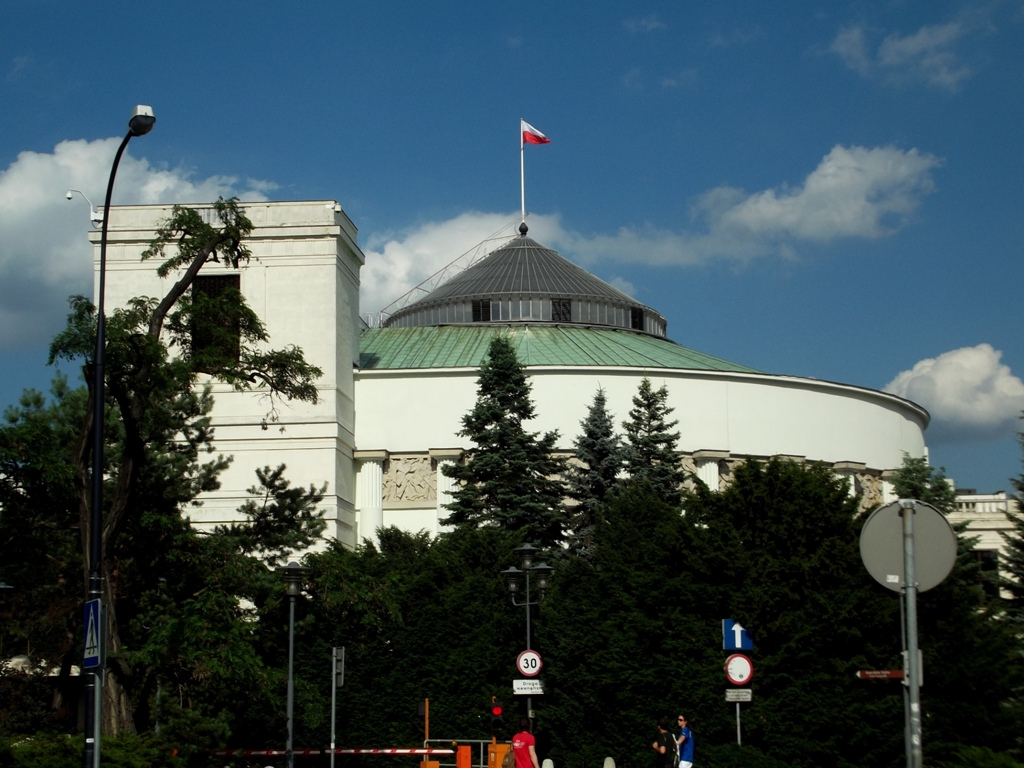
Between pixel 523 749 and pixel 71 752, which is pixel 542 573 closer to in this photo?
pixel 523 749

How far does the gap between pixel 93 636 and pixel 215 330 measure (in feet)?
24.1

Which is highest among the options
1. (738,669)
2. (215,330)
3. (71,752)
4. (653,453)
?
(653,453)

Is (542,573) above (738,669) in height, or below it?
above

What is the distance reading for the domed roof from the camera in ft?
193

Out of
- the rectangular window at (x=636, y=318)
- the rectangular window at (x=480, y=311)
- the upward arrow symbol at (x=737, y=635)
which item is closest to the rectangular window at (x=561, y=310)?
the rectangular window at (x=480, y=311)

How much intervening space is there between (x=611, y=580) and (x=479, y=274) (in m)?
37.2

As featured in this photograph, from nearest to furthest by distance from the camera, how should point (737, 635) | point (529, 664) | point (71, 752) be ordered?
point (71, 752), point (737, 635), point (529, 664)

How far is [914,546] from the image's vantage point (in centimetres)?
968

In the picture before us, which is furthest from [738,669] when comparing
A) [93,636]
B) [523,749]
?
[93,636]

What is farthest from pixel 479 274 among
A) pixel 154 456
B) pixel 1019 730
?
pixel 1019 730

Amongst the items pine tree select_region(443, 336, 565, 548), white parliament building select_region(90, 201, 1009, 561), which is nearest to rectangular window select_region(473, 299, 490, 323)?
white parliament building select_region(90, 201, 1009, 561)

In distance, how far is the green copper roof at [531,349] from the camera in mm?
50156

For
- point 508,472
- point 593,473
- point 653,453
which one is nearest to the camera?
→ point 508,472

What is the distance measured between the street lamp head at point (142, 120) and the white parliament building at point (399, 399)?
2514cm
